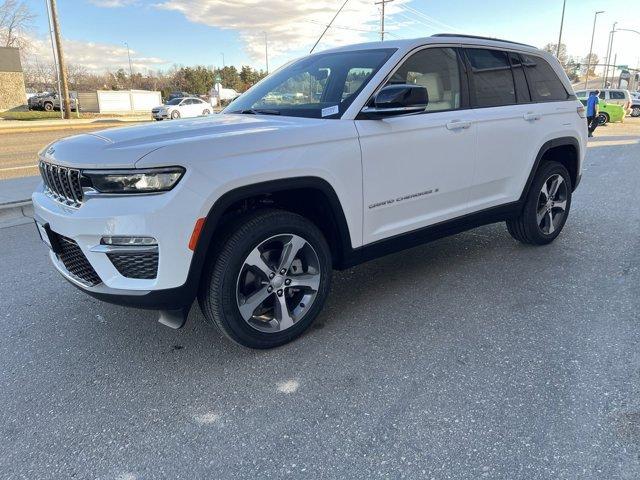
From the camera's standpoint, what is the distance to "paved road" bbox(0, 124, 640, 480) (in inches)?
87.7

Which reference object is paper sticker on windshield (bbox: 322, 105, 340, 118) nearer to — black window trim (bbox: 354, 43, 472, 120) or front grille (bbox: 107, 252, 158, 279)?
black window trim (bbox: 354, 43, 472, 120)

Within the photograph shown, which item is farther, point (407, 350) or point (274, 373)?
point (407, 350)

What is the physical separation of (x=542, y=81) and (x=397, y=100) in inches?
94.8

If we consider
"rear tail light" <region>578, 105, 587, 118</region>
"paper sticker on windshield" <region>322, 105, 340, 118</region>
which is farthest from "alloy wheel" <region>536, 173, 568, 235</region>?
"paper sticker on windshield" <region>322, 105, 340, 118</region>

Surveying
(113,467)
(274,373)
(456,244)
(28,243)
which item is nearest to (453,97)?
(456,244)

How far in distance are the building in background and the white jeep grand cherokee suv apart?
143 feet

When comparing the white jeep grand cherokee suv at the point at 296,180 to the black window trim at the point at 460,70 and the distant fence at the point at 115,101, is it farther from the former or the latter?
the distant fence at the point at 115,101

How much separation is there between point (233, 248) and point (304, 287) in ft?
2.07

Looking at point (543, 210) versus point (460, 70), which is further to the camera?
point (543, 210)

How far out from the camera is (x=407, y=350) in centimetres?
314

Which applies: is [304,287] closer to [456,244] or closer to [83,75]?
[456,244]

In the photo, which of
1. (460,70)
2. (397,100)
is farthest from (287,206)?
(460,70)

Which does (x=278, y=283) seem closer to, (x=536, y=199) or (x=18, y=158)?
(x=536, y=199)

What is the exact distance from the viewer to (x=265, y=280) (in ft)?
9.93
